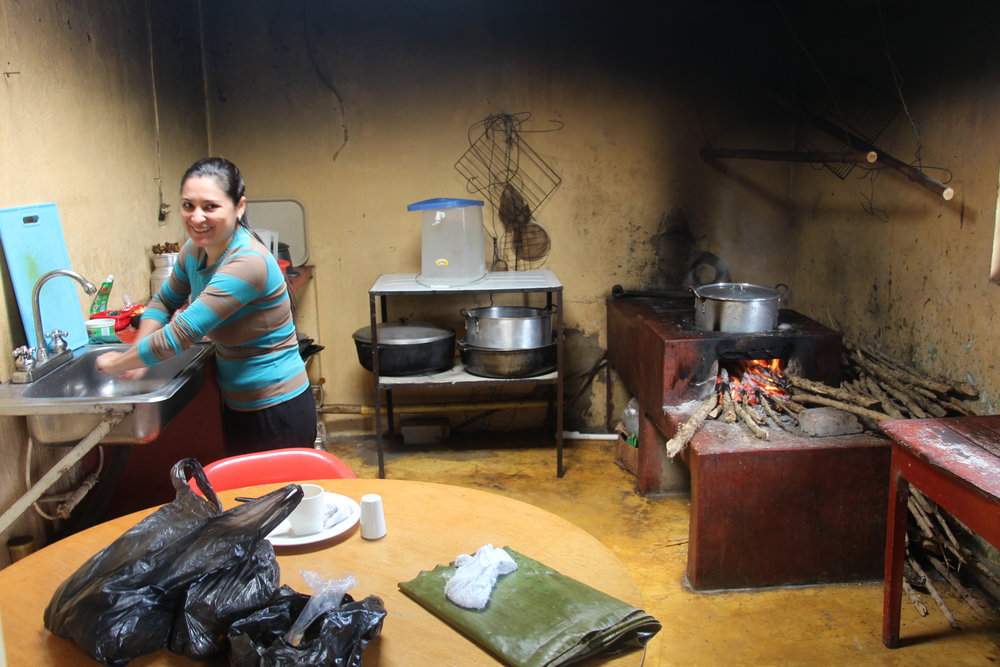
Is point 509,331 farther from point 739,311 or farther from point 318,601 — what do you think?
point 318,601

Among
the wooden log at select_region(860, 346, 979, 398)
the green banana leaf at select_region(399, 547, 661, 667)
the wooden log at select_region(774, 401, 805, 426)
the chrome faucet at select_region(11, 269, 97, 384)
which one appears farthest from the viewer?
the wooden log at select_region(774, 401, 805, 426)

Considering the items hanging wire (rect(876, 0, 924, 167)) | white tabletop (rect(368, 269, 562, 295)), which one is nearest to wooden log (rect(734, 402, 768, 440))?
white tabletop (rect(368, 269, 562, 295))

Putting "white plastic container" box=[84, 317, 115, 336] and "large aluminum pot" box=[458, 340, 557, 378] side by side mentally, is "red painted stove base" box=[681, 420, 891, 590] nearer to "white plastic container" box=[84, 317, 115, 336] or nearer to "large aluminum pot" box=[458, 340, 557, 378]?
"large aluminum pot" box=[458, 340, 557, 378]

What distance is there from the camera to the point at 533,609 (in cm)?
141

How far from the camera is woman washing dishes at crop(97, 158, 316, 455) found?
2322 mm

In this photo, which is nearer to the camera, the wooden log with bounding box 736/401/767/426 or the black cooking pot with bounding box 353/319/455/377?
the wooden log with bounding box 736/401/767/426

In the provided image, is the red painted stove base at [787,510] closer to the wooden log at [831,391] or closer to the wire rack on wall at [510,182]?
the wooden log at [831,391]

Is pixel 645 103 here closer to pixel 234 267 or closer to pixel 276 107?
pixel 276 107

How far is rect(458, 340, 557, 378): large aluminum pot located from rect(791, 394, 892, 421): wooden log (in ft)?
4.46

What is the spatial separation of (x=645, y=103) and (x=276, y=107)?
225 cm

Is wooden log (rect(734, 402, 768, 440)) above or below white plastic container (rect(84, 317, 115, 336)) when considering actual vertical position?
below

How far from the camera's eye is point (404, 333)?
4516mm

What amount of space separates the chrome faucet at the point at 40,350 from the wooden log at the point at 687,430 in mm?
2268

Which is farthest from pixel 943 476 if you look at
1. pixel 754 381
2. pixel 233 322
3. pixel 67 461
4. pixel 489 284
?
pixel 67 461
